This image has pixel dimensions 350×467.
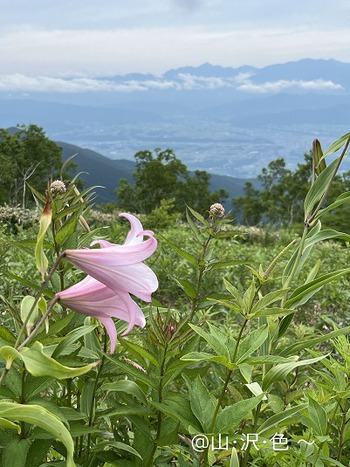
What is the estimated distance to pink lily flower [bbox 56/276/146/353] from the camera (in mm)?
753

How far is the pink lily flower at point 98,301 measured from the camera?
753mm

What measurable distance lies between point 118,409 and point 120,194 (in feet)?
134

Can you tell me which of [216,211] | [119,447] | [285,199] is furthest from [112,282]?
[285,199]

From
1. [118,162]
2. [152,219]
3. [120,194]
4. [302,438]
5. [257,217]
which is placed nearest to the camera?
[302,438]

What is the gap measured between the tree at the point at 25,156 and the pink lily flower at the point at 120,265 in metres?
35.6

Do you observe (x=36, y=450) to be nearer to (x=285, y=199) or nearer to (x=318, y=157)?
(x=318, y=157)

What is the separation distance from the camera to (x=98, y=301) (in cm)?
77

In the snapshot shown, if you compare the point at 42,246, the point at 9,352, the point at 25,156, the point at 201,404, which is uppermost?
the point at 42,246

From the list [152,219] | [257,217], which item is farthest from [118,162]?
[152,219]

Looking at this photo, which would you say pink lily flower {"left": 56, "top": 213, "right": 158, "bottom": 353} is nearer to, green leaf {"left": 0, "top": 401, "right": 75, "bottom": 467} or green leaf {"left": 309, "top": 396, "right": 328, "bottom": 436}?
green leaf {"left": 0, "top": 401, "right": 75, "bottom": 467}

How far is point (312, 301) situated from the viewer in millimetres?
4473

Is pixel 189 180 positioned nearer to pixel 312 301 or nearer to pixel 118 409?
pixel 312 301

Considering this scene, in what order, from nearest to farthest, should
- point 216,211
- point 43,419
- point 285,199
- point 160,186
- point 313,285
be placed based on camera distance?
point 43,419 < point 313,285 < point 216,211 < point 160,186 < point 285,199

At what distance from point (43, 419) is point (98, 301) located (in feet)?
0.72
